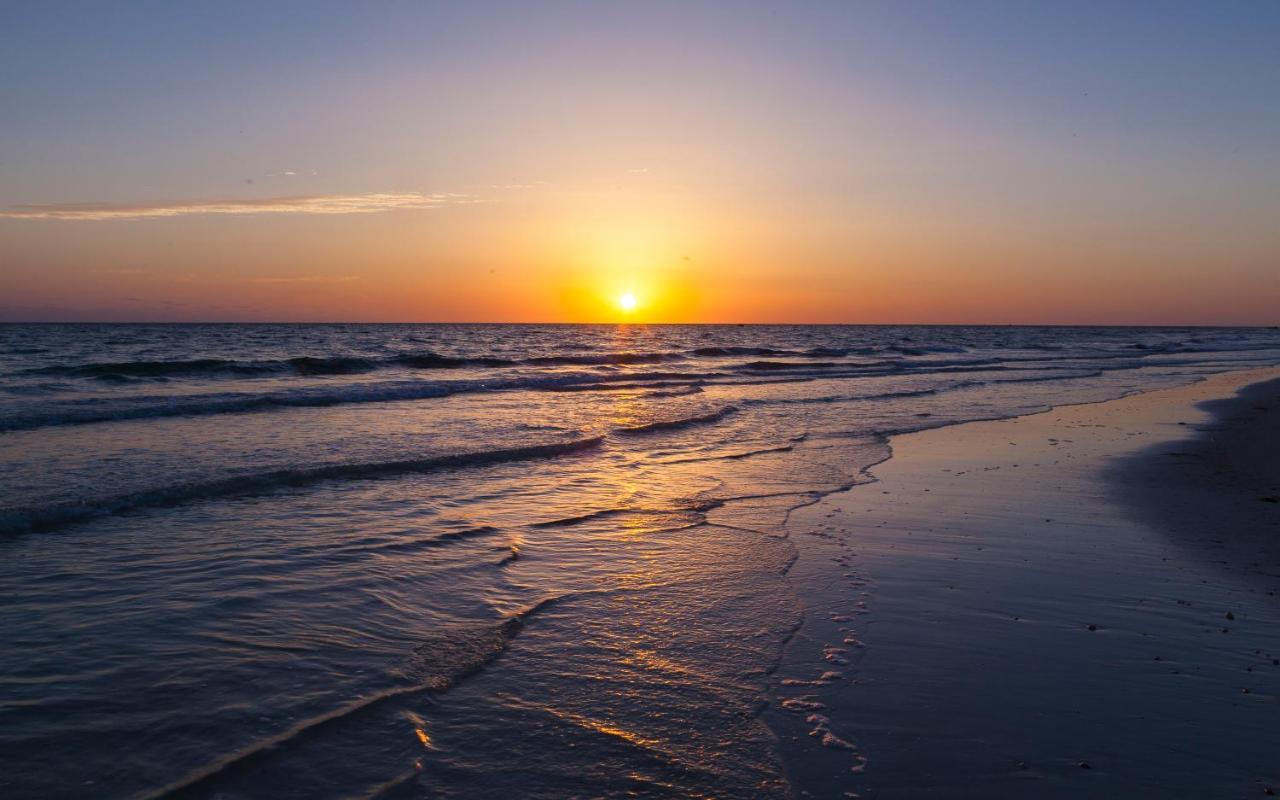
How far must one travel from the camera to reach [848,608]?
6.96 meters

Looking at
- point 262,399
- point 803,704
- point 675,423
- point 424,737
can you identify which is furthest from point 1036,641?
point 262,399

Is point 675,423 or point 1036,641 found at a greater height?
point 675,423

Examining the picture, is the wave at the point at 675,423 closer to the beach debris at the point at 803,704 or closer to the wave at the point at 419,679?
the wave at the point at 419,679

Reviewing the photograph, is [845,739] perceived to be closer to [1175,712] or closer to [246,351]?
[1175,712]

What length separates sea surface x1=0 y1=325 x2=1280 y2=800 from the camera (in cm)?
435

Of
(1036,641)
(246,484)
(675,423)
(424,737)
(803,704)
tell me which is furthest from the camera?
(675,423)

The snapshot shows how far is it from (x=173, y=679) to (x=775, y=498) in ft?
27.5

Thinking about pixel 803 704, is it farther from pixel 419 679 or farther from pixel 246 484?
pixel 246 484

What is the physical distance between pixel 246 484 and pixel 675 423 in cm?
1144

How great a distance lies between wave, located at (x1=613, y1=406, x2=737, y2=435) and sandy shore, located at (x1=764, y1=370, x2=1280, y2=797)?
7872mm

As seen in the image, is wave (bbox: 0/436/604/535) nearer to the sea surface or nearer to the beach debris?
the sea surface

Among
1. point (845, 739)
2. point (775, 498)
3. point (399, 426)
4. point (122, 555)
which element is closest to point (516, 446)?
point (399, 426)

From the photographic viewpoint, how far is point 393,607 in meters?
6.86

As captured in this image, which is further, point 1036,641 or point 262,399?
point 262,399
